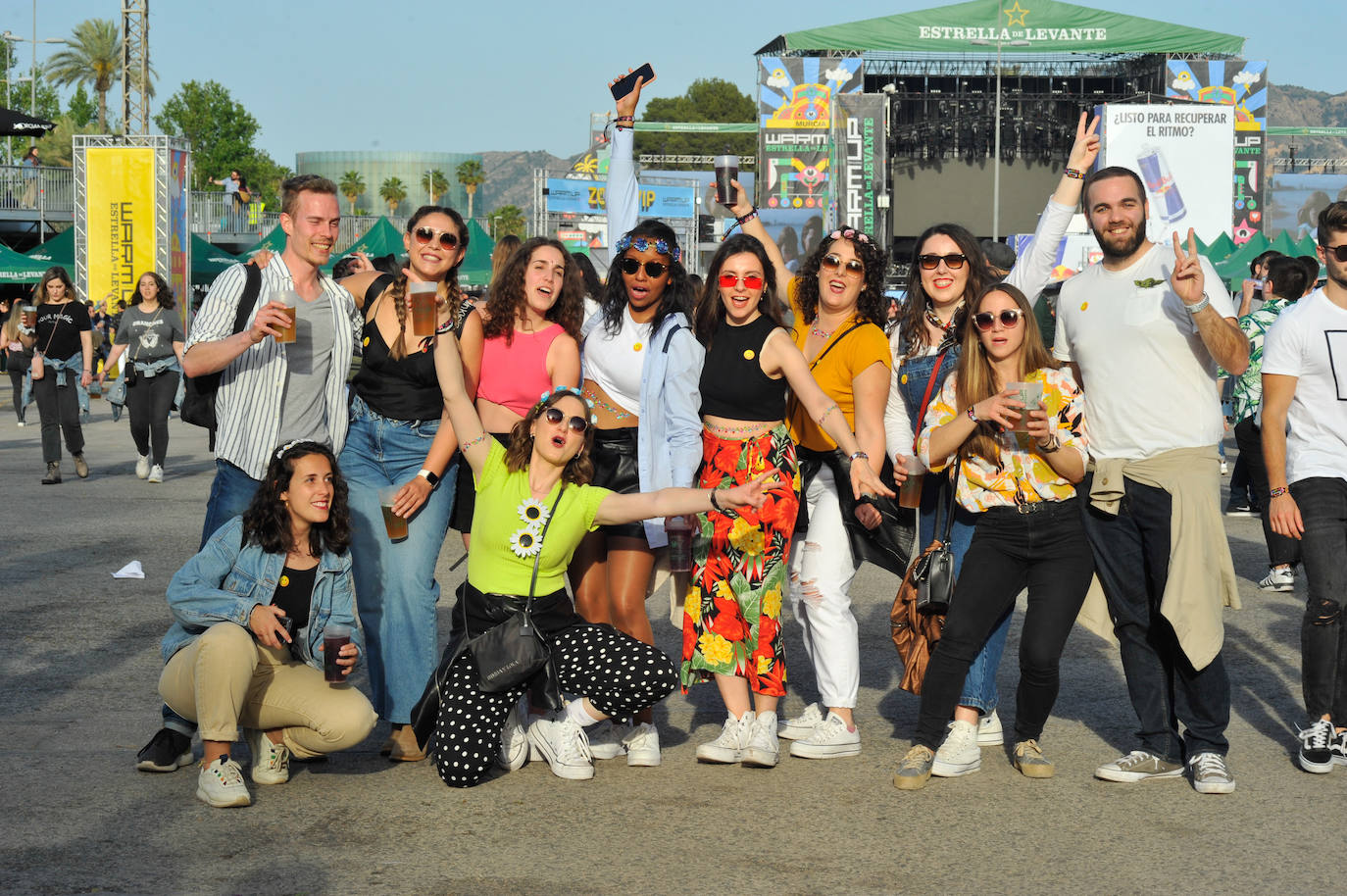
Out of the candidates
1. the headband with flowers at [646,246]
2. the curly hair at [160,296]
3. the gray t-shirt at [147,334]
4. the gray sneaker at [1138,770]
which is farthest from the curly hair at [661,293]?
the curly hair at [160,296]

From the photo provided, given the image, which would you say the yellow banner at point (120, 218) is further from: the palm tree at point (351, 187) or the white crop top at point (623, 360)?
the palm tree at point (351, 187)

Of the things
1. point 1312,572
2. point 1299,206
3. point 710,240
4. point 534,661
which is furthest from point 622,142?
point 1299,206

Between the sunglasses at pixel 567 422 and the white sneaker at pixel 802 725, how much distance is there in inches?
56.7

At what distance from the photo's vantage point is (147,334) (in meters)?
13.0

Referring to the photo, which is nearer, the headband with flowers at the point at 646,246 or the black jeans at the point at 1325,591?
the black jeans at the point at 1325,591

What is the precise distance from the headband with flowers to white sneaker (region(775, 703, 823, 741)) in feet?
6.00

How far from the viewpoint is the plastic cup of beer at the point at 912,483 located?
17.0 feet

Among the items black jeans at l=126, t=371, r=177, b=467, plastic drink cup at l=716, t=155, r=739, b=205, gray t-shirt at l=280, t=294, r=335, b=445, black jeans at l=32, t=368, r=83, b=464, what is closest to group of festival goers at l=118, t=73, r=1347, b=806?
gray t-shirt at l=280, t=294, r=335, b=445

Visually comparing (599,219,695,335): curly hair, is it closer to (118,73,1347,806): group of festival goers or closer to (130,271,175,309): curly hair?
(118,73,1347,806): group of festival goers

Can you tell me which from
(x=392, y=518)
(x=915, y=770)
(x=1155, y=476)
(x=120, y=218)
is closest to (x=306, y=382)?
(x=392, y=518)

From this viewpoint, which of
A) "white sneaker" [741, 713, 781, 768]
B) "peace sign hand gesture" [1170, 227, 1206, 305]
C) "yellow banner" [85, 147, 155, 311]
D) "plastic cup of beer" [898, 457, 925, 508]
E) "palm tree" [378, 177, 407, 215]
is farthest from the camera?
"palm tree" [378, 177, 407, 215]

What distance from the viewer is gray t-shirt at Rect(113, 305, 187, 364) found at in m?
13.0

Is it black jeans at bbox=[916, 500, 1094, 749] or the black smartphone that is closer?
black jeans at bbox=[916, 500, 1094, 749]

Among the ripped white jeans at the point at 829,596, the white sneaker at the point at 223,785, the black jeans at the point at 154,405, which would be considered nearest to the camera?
the white sneaker at the point at 223,785
